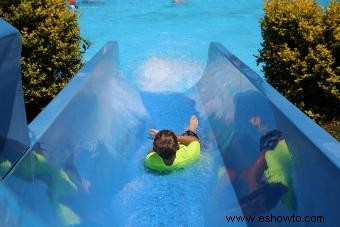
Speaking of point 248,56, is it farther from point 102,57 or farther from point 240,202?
point 240,202

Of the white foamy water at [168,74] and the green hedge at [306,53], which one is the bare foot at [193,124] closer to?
the green hedge at [306,53]

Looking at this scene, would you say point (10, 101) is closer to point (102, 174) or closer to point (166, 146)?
point (102, 174)

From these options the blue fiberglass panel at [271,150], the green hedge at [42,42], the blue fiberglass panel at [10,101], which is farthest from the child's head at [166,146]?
the blue fiberglass panel at [10,101]

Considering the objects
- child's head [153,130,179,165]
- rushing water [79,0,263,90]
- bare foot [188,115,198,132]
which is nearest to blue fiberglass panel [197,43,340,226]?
bare foot [188,115,198,132]

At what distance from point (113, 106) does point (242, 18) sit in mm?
9176

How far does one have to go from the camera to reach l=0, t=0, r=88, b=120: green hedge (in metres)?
5.85

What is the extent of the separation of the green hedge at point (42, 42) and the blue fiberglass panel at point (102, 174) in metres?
0.51

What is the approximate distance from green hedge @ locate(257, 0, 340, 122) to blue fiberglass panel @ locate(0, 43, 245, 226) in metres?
1.18

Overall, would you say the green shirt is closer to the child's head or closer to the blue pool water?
the child's head

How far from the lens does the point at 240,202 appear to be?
4078mm

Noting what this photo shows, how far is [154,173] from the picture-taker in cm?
501

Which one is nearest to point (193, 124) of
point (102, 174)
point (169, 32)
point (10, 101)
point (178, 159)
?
point (178, 159)

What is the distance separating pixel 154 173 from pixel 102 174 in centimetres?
68

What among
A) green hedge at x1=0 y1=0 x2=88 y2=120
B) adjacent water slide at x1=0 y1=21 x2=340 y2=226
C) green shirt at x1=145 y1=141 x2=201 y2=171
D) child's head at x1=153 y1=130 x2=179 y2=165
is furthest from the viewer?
green hedge at x1=0 y1=0 x2=88 y2=120
